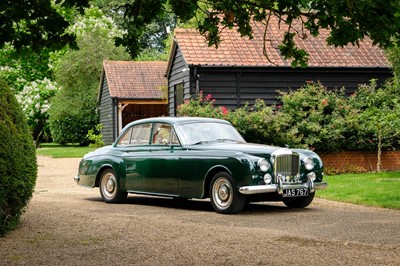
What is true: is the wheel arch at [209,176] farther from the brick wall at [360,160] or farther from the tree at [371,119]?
the brick wall at [360,160]

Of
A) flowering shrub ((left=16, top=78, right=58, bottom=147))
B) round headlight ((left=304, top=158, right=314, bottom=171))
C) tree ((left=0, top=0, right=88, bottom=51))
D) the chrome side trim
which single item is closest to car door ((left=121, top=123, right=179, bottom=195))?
the chrome side trim

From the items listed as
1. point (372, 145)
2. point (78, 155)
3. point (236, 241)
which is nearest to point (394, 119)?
point (372, 145)

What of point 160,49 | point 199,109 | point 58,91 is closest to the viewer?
point 199,109

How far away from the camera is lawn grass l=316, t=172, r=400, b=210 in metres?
13.4

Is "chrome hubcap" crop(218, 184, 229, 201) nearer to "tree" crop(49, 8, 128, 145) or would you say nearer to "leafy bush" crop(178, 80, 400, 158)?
"leafy bush" crop(178, 80, 400, 158)

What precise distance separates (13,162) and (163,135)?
14.7 feet

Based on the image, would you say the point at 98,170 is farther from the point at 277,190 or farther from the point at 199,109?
the point at 199,109

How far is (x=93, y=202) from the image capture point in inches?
521

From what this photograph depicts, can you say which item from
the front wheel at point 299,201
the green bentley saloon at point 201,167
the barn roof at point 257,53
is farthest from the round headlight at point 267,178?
the barn roof at point 257,53

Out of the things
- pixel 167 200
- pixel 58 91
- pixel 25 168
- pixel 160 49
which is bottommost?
pixel 167 200

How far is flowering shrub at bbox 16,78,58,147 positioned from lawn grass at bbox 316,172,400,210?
32.9m

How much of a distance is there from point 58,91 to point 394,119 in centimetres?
3390

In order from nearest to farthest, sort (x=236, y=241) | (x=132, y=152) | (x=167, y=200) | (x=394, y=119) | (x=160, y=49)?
1. (x=236, y=241)
2. (x=132, y=152)
3. (x=167, y=200)
4. (x=394, y=119)
5. (x=160, y=49)

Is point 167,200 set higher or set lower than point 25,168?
lower
